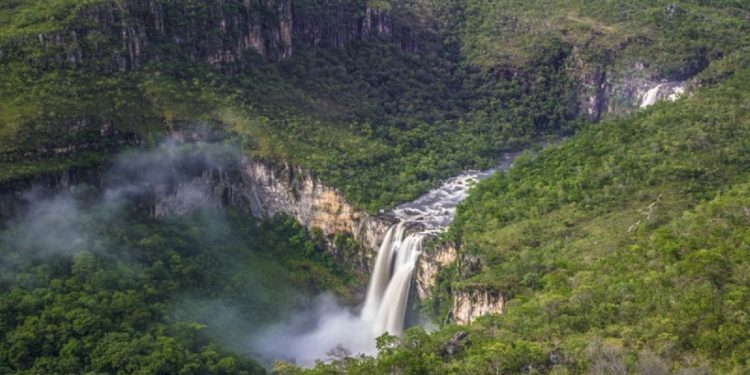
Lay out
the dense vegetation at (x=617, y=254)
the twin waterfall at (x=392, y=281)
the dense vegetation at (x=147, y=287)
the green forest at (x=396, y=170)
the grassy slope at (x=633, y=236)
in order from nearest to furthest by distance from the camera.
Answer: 1. the dense vegetation at (x=617, y=254)
2. the grassy slope at (x=633, y=236)
3. the green forest at (x=396, y=170)
4. the dense vegetation at (x=147, y=287)
5. the twin waterfall at (x=392, y=281)

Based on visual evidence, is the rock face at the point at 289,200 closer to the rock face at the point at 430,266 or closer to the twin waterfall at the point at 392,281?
the twin waterfall at the point at 392,281

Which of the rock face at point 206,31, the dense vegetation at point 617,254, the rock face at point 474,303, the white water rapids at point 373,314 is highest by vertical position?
the rock face at point 206,31

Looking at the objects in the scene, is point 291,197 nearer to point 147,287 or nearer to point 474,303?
point 147,287

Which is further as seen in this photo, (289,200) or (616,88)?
(616,88)

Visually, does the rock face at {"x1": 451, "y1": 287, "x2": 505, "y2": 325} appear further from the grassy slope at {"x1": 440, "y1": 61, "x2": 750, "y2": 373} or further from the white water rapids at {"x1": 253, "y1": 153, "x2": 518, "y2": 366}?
the white water rapids at {"x1": 253, "y1": 153, "x2": 518, "y2": 366}

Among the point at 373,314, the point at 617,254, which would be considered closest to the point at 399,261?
the point at 373,314

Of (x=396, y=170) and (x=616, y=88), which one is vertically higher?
(x=616, y=88)

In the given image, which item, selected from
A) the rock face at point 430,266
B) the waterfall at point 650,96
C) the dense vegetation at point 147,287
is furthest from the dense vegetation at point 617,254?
the dense vegetation at point 147,287

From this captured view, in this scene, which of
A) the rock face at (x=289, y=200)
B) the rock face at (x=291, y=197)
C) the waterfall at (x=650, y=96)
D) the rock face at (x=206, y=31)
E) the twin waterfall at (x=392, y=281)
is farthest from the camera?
the waterfall at (x=650, y=96)
